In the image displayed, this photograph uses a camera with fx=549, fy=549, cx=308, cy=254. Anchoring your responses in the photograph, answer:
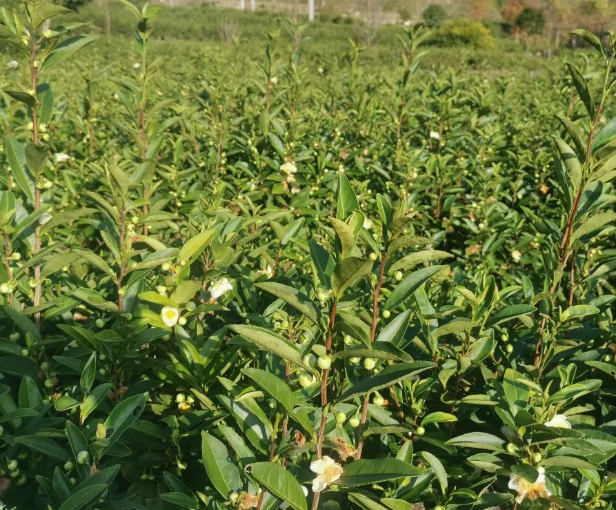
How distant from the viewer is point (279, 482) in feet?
3.76

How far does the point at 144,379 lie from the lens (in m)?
1.77

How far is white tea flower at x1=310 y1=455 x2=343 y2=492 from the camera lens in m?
1.21

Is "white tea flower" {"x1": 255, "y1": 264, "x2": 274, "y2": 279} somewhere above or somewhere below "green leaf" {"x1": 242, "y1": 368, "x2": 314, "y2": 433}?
below

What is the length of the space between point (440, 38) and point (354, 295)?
31619 mm

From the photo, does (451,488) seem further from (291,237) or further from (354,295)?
(291,237)

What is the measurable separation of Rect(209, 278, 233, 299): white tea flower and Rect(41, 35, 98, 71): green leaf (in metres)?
0.96

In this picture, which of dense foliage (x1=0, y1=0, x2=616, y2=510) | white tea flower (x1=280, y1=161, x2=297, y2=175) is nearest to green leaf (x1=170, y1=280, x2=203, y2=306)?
dense foliage (x1=0, y1=0, x2=616, y2=510)

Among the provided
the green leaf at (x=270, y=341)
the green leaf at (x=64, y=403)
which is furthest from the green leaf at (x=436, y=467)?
the green leaf at (x=64, y=403)

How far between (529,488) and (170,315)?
1079 millimetres

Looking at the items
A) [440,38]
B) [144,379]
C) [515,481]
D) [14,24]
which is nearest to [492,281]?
[515,481]

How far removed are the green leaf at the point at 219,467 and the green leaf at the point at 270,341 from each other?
0.30m

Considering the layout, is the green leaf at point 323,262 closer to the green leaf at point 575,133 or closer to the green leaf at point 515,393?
the green leaf at point 515,393

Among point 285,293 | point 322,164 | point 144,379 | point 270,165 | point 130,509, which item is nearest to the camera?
point 285,293

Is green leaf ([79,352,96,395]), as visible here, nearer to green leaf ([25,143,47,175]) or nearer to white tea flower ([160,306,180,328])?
white tea flower ([160,306,180,328])
